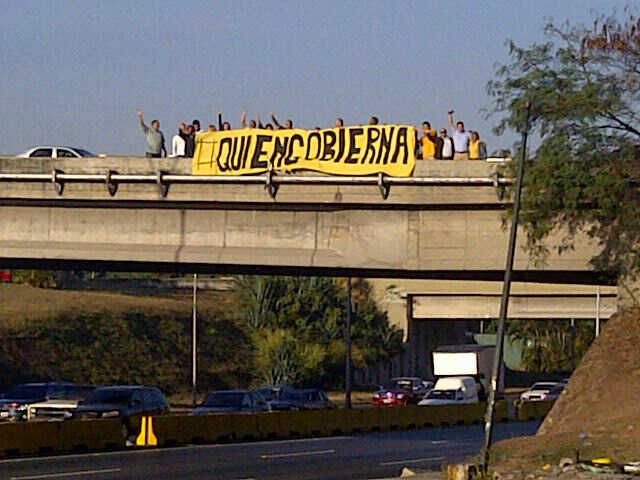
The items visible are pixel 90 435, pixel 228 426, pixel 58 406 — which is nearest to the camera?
pixel 90 435

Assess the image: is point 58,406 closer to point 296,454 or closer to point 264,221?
point 264,221

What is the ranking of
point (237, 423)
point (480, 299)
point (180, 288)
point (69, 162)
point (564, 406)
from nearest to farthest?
point (564, 406) → point (69, 162) → point (237, 423) → point (480, 299) → point (180, 288)

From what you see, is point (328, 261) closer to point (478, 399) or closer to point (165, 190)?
Answer: point (165, 190)

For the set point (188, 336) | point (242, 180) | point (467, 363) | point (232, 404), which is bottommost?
point (232, 404)

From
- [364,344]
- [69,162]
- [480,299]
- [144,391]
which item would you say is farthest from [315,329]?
[69,162]

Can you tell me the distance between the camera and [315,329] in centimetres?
8481

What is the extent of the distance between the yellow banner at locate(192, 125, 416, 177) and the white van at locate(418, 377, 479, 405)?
2068 centimetres

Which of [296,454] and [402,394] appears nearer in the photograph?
[296,454]

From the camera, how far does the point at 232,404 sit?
43344mm

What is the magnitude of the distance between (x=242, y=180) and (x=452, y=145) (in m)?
4.79

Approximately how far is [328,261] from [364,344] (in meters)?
52.0

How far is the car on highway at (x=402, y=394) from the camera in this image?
64062 mm

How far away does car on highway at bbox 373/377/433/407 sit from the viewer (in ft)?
210

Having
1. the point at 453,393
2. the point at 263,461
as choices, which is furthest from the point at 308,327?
the point at 263,461
